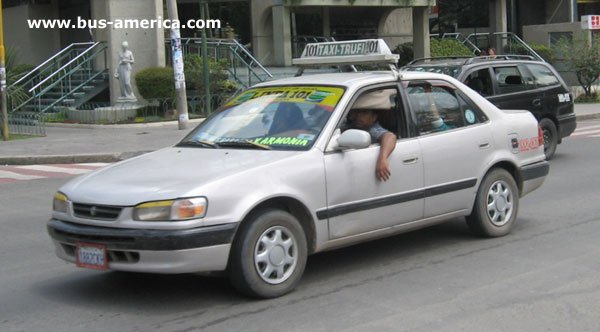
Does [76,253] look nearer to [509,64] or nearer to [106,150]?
[509,64]

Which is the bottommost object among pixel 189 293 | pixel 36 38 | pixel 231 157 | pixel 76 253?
pixel 189 293

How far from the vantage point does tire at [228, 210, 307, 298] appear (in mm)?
5633

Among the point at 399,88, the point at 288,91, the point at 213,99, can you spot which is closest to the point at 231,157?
the point at 288,91

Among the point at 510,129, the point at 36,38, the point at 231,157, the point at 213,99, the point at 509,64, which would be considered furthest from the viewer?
the point at 36,38

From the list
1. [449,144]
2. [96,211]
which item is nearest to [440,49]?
[449,144]

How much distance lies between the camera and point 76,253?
5789mm

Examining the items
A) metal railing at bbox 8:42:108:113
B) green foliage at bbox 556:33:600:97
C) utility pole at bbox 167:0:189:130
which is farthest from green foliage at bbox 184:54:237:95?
green foliage at bbox 556:33:600:97

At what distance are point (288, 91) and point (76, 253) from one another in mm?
2266

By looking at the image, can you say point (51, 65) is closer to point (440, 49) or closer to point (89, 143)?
point (89, 143)

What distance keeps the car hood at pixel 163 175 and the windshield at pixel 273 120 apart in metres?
0.18

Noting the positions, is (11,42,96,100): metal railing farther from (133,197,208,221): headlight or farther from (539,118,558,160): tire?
(133,197,208,221): headlight

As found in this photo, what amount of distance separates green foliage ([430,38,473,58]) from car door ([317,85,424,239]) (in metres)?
28.0

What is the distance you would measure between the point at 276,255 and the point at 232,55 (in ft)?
71.2

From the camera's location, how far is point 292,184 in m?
5.91
